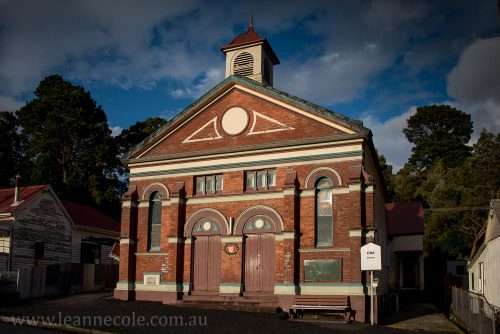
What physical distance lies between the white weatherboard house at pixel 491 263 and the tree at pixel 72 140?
37.7 m

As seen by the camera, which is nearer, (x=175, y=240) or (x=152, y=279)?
(x=175, y=240)

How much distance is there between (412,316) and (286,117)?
9.79 m

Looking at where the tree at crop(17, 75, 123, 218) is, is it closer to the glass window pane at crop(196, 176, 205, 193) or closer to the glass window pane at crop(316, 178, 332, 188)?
the glass window pane at crop(196, 176, 205, 193)

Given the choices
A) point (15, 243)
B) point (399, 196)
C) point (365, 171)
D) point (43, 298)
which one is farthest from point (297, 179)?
point (399, 196)

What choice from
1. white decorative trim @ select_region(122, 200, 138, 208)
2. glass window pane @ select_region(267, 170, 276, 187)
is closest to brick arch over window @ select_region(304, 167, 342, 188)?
glass window pane @ select_region(267, 170, 276, 187)

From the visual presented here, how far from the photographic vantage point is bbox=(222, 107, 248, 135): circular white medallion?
23.3 m

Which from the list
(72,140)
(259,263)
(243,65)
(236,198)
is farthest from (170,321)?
(72,140)

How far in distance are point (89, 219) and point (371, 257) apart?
25.0 metres

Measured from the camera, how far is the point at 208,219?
75.2 ft

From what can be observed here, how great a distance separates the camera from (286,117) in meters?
22.4

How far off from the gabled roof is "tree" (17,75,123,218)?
2882cm

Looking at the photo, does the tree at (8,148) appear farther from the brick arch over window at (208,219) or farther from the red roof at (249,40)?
the brick arch over window at (208,219)

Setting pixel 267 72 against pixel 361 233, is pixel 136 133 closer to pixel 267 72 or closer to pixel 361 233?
pixel 267 72

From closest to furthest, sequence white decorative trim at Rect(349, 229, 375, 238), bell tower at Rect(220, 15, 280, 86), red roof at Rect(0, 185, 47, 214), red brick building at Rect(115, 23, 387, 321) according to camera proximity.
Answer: white decorative trim at Rect(349, 229, 375, 238) → red brick building at Rect(115, 23, 387, 321) → bell tower at Rect(220, 15, 280, 86) → red roof at Rect(0, 185, 47, 214)
